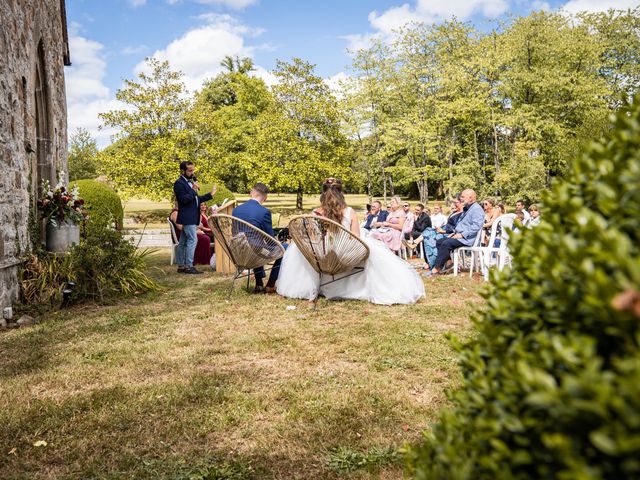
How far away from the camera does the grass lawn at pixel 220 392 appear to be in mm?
2596

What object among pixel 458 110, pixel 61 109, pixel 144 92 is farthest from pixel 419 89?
pixel 61 109

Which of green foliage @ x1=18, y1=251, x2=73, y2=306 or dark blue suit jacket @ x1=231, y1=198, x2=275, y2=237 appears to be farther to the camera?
dark blue suit jacket @ x1=231, y1=198, x2=275, y2=237

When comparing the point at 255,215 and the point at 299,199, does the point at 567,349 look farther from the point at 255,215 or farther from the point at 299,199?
the point at 299,199

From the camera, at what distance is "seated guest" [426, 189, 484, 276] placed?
8.91 m

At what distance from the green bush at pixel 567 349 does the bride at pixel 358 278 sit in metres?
5.22

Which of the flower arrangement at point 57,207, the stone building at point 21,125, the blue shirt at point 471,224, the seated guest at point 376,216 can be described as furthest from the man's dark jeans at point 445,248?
the stone building at point 21,125

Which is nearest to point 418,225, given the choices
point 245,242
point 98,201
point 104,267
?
point 245,242

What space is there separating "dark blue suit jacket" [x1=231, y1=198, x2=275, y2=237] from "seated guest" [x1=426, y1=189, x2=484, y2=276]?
3709 mm

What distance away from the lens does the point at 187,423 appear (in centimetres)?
299

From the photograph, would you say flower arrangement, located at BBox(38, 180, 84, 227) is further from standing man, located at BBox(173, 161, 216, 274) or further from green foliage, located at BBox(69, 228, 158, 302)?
standing man, located at BBox(173, 161, 216, 274)

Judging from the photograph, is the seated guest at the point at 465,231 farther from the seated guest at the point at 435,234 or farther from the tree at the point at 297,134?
the tree at the point at 297,134

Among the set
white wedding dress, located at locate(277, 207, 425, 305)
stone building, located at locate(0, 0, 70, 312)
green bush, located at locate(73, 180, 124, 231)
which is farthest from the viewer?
green bush, located at locate(73, 180, 124, 231)

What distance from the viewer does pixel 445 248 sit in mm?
9102

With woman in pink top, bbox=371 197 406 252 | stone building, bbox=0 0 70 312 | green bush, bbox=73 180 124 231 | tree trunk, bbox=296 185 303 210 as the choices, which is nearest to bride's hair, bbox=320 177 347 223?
stone building, bbox=0 0 70 312
